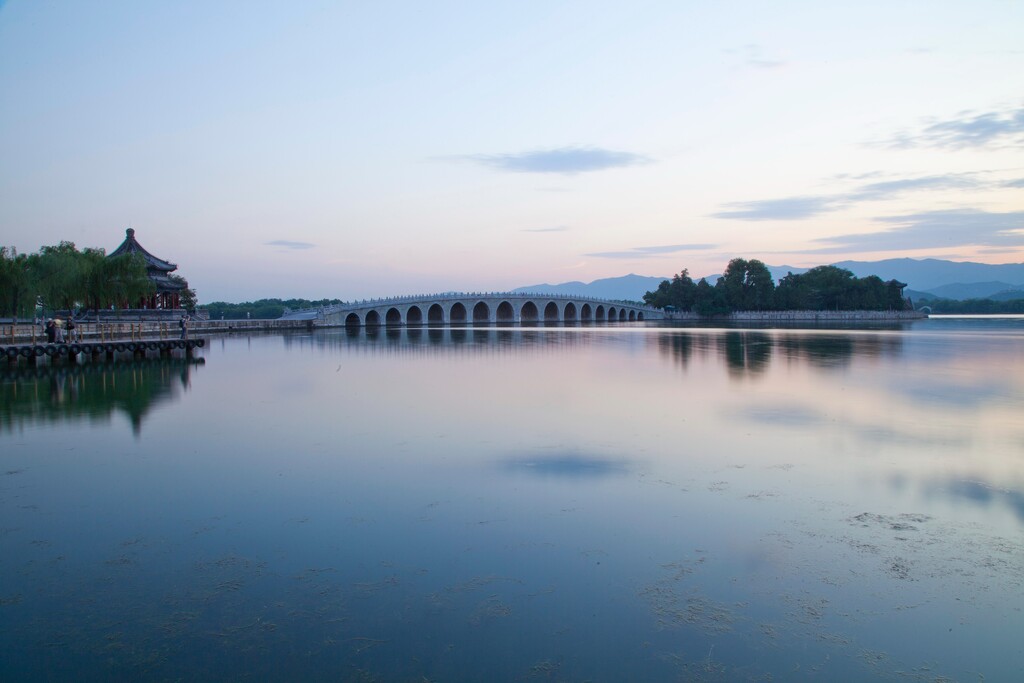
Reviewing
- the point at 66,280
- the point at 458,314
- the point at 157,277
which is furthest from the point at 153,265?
the point at 458,314

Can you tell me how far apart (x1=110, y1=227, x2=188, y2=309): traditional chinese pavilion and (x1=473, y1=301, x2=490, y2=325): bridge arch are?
126ft

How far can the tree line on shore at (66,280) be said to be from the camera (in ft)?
100

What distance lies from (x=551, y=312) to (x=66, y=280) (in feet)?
212

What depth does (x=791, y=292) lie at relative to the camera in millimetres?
84062

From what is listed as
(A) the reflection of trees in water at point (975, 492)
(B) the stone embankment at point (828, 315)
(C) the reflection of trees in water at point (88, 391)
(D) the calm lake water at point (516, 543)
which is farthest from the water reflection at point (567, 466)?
(B) the stone embankment at point (828, 315)

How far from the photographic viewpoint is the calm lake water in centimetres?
414

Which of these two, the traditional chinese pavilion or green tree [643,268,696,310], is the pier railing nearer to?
the traditional chinese pavilion

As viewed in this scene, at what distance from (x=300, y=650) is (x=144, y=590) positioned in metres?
1.59

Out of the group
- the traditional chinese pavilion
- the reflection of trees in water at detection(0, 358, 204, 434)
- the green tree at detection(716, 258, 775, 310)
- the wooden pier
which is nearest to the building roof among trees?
the traditional chinese pavilion

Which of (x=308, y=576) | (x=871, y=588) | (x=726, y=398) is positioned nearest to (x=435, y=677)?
(x=308, y=576)

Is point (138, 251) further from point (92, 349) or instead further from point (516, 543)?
point (516, 543)

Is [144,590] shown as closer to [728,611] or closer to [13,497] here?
[13,497]

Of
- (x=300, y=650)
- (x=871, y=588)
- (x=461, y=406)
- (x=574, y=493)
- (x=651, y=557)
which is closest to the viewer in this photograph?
(x=300, y=650)

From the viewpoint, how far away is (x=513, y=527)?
6.25m
